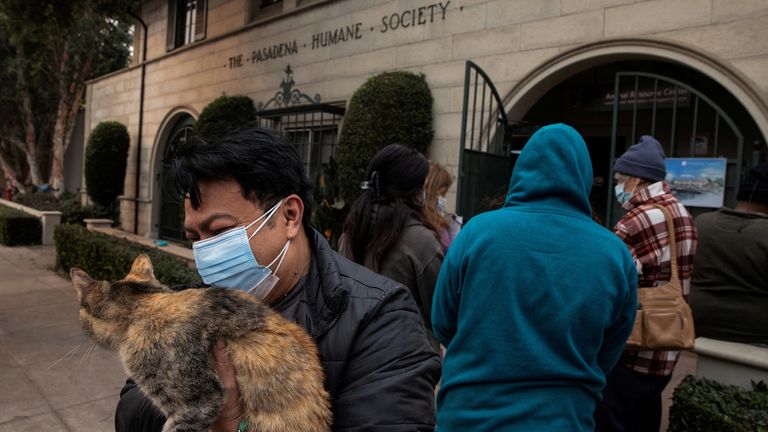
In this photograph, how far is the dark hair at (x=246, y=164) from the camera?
145 cm

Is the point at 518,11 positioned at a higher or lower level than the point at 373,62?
→ higher

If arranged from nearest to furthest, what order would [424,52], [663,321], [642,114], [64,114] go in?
[663,321] → [424,52] → [642,114] → [64,114]

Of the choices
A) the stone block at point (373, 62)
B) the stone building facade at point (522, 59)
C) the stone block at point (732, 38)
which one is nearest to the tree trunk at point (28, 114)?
the stone building facade at point (522, 59)

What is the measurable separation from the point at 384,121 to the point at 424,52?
4.14ft

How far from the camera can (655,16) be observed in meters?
5.13

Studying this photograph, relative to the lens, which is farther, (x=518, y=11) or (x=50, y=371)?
(x=518, y=11)

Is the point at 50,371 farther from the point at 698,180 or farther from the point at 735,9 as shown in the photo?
the point at 735,9

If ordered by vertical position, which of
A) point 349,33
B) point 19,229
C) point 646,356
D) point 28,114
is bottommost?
point 19,229

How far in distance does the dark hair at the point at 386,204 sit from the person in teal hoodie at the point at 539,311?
42.2 inches

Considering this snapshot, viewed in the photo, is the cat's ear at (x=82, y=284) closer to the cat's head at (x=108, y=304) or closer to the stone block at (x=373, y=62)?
the cat's head at (x=108, y=304)

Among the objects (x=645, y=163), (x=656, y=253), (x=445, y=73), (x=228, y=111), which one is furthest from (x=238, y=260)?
(x=228, y=111)

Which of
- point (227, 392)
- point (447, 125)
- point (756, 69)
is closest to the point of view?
point (227, 392)

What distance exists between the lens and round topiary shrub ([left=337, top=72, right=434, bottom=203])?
6832 mm

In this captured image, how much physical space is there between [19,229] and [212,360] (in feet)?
51.4
